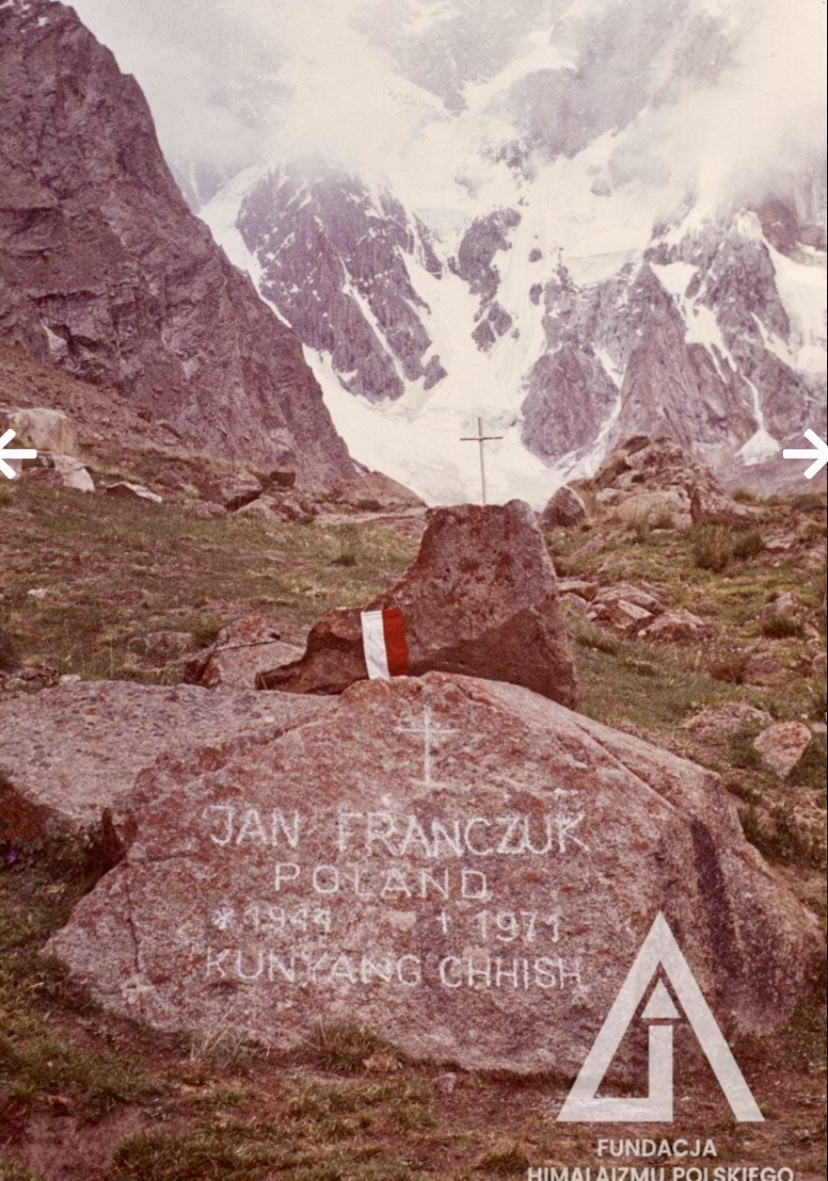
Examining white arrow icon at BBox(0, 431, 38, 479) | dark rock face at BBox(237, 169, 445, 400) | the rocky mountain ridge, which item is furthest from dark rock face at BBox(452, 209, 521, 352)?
white arrow icon at BBox(0, 431, 38, 479)

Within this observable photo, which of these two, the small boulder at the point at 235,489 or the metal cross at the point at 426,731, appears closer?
the metal cross at the point at 426,731

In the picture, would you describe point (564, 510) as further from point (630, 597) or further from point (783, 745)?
point (783, 745)

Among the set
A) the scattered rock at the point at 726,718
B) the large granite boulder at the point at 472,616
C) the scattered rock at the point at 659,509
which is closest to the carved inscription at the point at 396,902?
the large granite boulder at the point at 472,616

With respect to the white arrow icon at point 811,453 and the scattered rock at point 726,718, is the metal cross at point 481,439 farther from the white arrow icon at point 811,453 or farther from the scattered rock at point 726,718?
the white arrow icon at point 811,453

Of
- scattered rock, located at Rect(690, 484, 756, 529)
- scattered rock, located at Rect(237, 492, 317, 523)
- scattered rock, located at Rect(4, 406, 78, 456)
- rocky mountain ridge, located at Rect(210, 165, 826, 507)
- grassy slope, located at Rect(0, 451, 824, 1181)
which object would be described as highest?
rocky mountain ridge, located at Rect(210, 165, 826, 507)

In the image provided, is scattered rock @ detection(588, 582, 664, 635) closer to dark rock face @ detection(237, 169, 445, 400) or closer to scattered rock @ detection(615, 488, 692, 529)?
scattered rock @ detection(615, 488, 692, 529)

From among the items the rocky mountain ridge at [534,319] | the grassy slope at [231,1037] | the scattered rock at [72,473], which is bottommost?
the grassy slope at [231,1037]

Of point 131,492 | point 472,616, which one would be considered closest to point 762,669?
point 472,616
